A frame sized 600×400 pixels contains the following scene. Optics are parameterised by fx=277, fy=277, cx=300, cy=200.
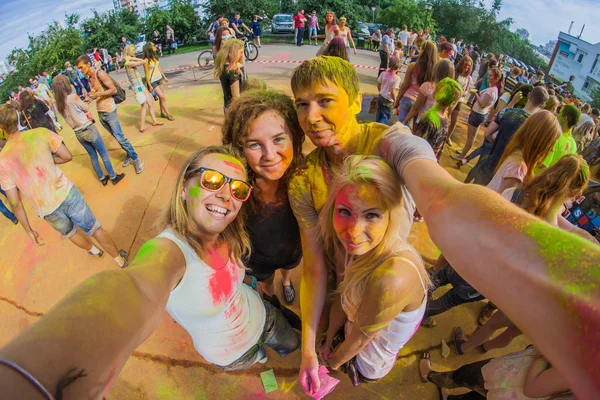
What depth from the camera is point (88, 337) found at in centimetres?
75

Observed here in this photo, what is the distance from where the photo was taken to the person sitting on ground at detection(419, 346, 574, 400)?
4.45 feet

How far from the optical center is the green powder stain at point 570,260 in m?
0.46

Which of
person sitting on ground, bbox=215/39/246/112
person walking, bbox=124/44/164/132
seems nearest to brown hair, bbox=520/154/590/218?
person sitting on ground, bbox=215/39/246/112

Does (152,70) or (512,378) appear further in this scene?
(152,70)

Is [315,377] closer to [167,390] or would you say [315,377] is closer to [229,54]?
[167,390]

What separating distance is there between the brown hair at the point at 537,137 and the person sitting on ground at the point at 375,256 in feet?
5.95

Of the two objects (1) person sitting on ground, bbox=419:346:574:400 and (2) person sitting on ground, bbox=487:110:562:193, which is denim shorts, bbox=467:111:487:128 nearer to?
(2) person sitting on ground, bbox=487:110:562:193

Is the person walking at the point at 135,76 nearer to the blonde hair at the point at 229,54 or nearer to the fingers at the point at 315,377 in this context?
the blonde hair at the point at 229,54

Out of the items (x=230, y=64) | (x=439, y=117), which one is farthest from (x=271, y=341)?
(x=230, y=64)

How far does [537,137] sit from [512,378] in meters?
A: 2.03

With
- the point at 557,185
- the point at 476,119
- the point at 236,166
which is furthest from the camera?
the point at 476,119

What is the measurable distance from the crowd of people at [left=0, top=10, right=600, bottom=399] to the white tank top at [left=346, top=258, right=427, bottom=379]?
0.01 meters

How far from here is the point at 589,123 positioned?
490 centimetres

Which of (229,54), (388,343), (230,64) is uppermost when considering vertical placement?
(229,54)
